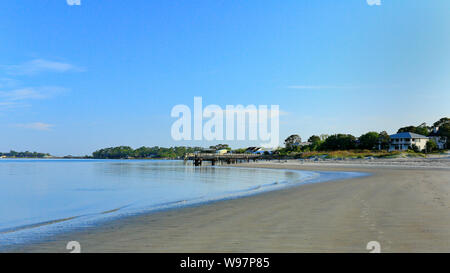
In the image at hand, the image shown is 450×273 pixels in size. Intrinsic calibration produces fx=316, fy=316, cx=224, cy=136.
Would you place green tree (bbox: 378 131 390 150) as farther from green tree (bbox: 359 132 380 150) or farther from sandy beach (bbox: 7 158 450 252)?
sandy beach (bbox: 7 158 450 252)

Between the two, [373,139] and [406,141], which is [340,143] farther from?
[406,141]

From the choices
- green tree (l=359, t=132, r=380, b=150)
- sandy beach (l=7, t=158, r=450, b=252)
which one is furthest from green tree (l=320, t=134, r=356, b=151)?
sandy beach (l=7, t=158, r=450, b=252)

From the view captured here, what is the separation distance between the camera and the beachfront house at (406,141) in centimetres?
8588

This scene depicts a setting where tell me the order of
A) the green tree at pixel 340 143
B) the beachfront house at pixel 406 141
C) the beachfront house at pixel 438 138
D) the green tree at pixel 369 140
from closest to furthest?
the beachfront house at pixel 406 141 < the beachfront house at pixel 438 138 < the green tree at pixel 369 140 < the green tree at pixel 340 143

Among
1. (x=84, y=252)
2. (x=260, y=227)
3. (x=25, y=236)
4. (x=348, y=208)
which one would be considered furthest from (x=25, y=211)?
(x=348, y=208)

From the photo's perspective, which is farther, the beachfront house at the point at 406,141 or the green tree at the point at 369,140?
the green tree at the point at 369,140

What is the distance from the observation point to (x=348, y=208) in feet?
31.1

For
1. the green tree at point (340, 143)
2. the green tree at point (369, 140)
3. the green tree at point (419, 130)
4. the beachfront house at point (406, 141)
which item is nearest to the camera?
the beachfront house at point (406, 141)

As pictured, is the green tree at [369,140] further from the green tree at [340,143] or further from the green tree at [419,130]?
the green tree at [419,130]

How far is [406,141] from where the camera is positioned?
8725cm

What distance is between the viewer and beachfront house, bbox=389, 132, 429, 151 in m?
85.9

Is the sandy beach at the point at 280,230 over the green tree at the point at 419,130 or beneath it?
beneath

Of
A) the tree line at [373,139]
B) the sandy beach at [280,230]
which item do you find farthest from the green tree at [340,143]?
the sandy beach at [280,230]
